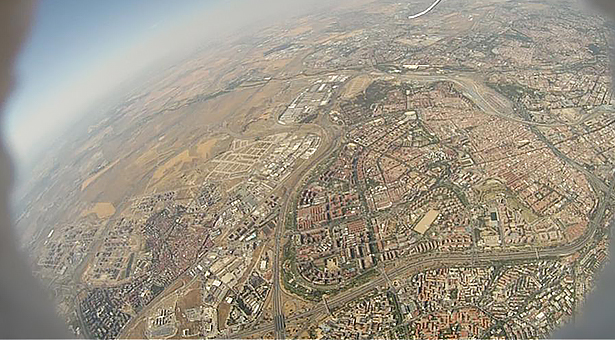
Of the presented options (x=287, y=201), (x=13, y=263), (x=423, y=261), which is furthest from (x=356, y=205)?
(x=13, y=263)

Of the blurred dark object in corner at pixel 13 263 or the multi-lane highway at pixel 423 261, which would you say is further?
the multi-lane highway at pixel 423 261

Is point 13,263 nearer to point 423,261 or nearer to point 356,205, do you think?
point 423,261

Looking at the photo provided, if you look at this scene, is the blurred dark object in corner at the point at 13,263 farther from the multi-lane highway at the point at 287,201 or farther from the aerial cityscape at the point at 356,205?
the multi-lane highway at the point at 287,201

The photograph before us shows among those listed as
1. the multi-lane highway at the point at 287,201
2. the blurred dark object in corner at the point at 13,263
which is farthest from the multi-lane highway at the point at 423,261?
the blurred dark object in corner at the point at 13,263

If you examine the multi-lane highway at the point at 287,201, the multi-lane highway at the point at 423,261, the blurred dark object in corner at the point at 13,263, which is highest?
the blurred dark object in corner at the point at 13,263

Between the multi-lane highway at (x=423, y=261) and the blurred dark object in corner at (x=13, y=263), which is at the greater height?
the blurred dark object in corner at (x=13, y=263)

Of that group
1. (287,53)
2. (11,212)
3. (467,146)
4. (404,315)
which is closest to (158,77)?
(287,53)

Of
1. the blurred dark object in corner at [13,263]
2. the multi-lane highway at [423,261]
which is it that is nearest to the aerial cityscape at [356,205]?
the multi-lane highway at [423,261]

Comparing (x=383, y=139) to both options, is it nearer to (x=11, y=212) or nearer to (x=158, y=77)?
(x=11, y=212)

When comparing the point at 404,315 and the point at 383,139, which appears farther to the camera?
the point at 383,139
